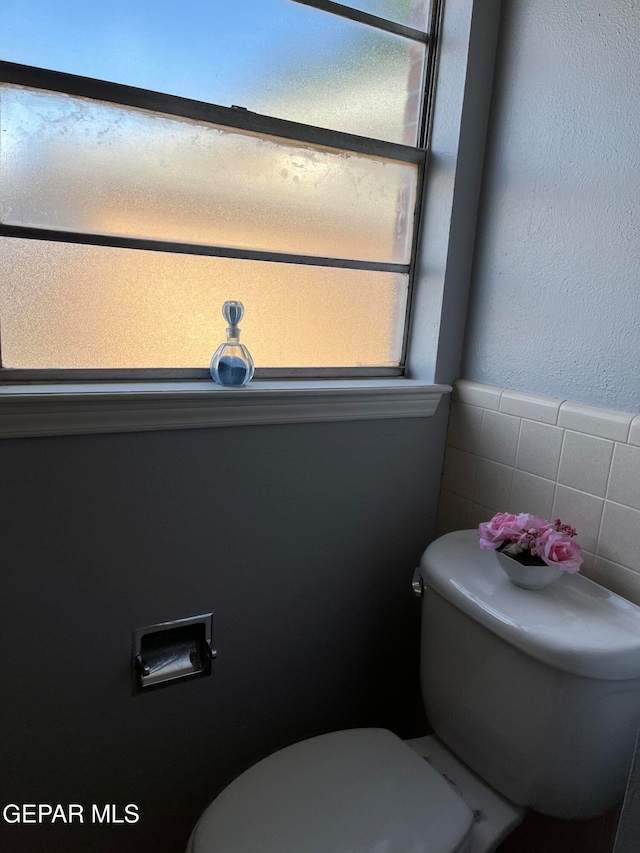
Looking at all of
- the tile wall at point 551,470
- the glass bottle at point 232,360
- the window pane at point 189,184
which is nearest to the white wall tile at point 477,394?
the tile wall at point 551,470

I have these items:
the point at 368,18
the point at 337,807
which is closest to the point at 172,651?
the point at 337,807

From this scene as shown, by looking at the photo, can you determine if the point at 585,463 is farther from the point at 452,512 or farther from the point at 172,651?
the point at 172,651

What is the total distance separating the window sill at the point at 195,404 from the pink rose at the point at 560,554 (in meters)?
0.46

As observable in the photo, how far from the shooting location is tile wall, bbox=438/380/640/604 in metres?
1.12

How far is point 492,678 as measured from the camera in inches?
41.7

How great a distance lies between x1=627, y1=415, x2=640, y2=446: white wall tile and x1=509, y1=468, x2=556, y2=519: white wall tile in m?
0.20

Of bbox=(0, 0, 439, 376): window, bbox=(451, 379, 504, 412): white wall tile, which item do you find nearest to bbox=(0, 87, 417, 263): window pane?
bbox=(0, 0, 439, 376): window

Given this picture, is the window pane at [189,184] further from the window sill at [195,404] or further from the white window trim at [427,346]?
the window sill at [195,404]

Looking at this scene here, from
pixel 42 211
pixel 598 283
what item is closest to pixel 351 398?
pixel 598 283

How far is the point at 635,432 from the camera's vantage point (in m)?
1.09

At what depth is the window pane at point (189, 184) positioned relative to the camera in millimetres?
1069

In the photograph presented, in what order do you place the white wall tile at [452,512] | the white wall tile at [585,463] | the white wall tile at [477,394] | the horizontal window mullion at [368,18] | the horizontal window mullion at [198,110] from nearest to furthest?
the horizontal window mullion at [198,110] < the white wall tile at [585,463] < the horizontal window mullion at [368,18] < the white wall tile at [477,394] < the white wall tile at [452,512]

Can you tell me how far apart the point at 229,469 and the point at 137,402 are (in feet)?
0.79

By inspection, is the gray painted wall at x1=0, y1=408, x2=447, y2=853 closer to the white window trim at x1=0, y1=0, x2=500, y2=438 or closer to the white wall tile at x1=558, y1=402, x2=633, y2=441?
the white window trim at x1=0, y1=0, x2=500, y2=438
